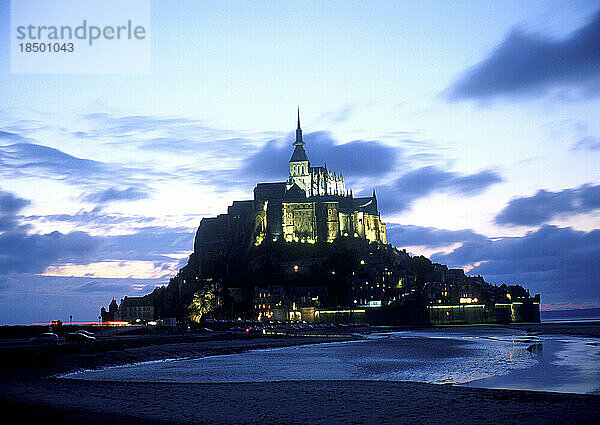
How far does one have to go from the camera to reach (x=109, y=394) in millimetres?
19828

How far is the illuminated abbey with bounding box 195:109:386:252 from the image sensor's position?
14925 centimetres

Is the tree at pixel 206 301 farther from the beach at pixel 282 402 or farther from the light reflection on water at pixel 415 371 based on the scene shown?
the beach at pixel 282 402

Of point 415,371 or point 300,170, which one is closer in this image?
point 415,371

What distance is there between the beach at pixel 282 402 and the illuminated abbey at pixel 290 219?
408ft

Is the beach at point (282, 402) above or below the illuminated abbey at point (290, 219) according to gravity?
below

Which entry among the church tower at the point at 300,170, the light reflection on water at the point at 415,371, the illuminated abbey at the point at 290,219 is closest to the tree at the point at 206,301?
the illuminated abbey at the point at 290,219

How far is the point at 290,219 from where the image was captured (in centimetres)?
14950

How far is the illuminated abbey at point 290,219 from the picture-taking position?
5876 inches

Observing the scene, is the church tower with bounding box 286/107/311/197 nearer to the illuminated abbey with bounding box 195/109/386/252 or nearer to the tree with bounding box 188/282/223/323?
the illuminated abbey with bounding box 195/109/386/252

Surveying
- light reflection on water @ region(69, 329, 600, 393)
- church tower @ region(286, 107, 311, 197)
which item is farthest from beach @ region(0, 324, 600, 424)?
church tower @ region(286, 107, 311, 197)

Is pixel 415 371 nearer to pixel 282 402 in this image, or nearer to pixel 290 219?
pixel 282 402

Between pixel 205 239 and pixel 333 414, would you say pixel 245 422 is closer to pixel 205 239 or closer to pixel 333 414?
pixel 333 414

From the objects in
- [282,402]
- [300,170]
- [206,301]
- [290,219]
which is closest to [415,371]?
[282,402]

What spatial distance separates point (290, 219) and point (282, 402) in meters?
131
